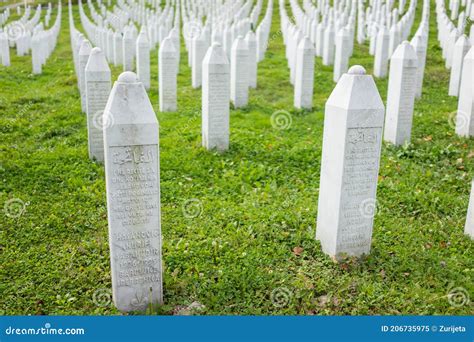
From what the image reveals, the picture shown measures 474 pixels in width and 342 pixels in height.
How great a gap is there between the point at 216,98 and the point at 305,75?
4.18 metres

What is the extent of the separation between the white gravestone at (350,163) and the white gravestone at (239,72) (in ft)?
22.0

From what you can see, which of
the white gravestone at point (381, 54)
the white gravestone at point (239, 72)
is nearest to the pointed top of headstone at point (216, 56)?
the white gravestone at point (239, 72)

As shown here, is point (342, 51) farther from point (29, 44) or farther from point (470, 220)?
point (29, 44)

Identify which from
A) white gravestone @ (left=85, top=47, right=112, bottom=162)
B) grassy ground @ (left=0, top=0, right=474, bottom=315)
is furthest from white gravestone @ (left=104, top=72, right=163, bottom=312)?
white gravestone @ (left=85, top=47, right=112, bottom=162)

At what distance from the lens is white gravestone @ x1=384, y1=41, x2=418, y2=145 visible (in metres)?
8.82

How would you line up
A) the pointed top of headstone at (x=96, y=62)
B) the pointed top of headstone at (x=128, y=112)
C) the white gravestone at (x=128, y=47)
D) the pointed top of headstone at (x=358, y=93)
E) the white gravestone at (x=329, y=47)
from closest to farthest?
the pointed top of headstone at (x=128, y=112), the pointed top of headstone at (x=358, y=93), the pointed top of headstone at (x=96, y=62), the white gravestone at (x=128, y=47), the white gravestone at (x=329, y=47)

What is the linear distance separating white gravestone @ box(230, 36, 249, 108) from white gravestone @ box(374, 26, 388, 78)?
6.05 metres

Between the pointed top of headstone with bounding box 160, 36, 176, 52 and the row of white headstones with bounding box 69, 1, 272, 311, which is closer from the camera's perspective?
the row of white headstones with bounding box 69, 1, 272, 311

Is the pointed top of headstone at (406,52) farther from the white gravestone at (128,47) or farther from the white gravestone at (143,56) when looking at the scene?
the white gravestone at (128,47)

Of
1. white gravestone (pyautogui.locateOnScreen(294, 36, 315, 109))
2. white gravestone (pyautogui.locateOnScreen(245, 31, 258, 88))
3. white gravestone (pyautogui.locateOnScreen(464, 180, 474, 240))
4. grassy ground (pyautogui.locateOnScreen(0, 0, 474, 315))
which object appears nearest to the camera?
grassy ground (pyautogui.locateOnScreen(0, 0, 474, 315))

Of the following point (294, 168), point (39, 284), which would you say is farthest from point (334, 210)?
point (39, 284)

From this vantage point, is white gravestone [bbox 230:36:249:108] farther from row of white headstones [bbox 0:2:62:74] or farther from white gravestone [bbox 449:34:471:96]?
row of white headstones [bbox 0:2:62:74]

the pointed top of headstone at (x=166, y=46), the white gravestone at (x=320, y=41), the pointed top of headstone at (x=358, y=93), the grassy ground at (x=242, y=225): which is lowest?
the grassy ground at (x=242, y=225)

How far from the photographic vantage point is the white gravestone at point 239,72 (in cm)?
1139
